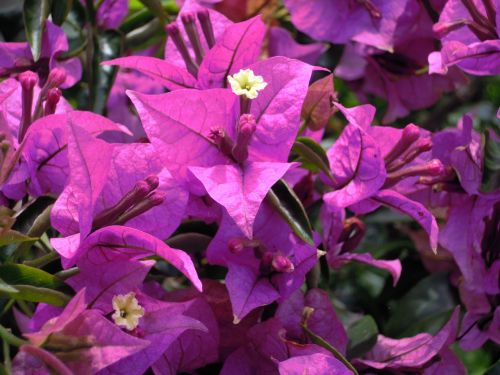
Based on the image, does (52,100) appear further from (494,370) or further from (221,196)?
(494,370)

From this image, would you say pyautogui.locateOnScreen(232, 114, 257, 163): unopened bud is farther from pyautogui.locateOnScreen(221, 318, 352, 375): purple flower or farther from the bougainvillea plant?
pyautogui.locateOnScreen(221, 318, 352, 375): purple flower

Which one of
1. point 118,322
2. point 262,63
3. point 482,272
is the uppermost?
point 262,63

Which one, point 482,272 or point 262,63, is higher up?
point 262,63

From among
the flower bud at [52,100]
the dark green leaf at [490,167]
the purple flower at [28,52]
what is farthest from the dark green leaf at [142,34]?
the dark green leaf at [490,167]

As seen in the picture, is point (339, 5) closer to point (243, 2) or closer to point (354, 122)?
point (243, 2)

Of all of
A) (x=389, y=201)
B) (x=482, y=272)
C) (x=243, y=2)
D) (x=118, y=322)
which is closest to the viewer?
(x=118, y=322)

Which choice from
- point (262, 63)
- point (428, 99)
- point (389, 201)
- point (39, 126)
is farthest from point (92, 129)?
point (428, 99)

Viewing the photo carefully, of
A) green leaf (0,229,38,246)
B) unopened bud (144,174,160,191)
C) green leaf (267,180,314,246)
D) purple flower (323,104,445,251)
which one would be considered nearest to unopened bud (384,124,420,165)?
purple flower (323,104,445,251)
